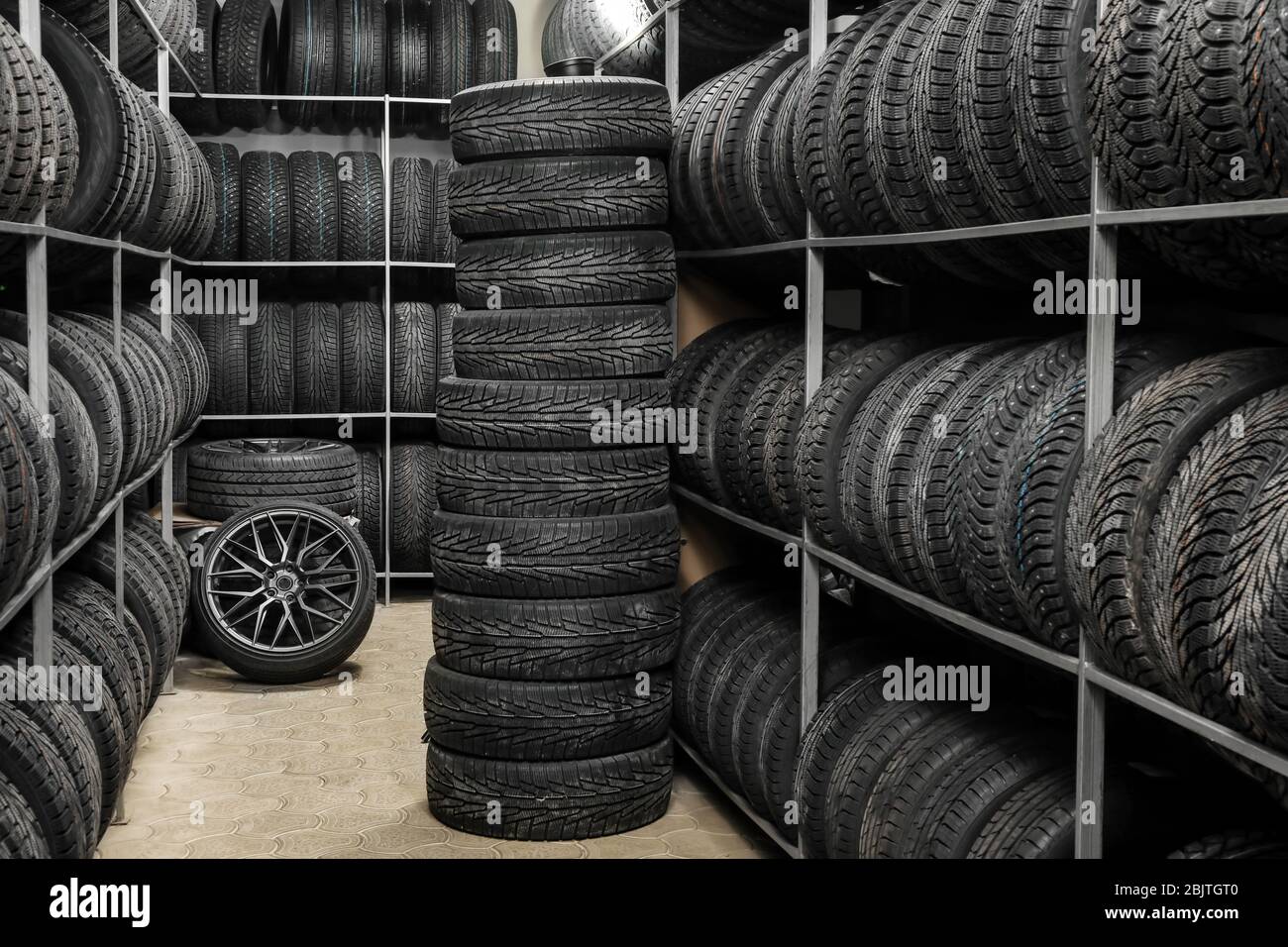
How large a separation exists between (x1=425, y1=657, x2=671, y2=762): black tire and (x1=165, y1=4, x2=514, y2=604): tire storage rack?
12.0 ft

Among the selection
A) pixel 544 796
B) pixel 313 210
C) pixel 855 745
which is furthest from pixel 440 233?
pixel 855 745

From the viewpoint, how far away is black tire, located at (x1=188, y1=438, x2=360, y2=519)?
716 centimetres

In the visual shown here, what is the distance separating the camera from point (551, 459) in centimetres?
441

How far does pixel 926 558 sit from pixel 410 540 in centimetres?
544

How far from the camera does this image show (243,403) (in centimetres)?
809

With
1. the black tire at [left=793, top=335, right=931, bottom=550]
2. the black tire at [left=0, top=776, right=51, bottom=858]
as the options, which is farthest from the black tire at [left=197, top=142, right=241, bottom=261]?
the black tire at [left=0, top=776, right=51, bottom=858]

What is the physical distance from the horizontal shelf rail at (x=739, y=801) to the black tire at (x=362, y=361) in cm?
382

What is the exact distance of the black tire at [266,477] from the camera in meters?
7.16

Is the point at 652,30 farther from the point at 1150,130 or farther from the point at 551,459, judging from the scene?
the point at 1150,130

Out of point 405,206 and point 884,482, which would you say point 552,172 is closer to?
point 884,482

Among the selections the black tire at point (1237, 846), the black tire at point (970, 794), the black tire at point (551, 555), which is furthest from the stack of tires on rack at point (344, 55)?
the black tire at point (1237, 846)

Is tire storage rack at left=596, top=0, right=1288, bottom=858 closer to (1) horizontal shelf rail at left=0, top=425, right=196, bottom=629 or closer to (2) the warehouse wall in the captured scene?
(1) horizontal shelf rail at left=0, top=425, right=196, bottom=629

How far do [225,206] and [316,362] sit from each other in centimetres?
101

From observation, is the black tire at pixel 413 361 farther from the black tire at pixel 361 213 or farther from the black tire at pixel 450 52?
the black tire at pixel 450 52
